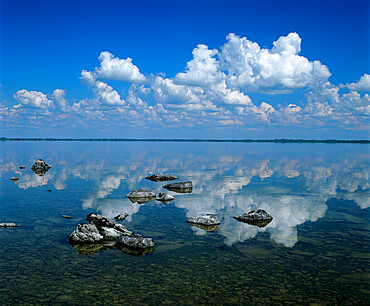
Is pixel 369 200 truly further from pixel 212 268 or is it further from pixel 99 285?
pixel 99 285

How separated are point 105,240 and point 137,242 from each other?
7.88 feet

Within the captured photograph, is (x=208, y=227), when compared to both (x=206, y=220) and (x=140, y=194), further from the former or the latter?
(x=140, y=194)

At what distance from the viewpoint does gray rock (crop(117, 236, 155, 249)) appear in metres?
15.6

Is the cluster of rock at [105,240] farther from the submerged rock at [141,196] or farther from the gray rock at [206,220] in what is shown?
the submerged rock at [141,196]

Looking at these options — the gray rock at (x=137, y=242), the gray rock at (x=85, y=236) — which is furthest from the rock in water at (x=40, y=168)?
the gray rock at (x=137, y=242)

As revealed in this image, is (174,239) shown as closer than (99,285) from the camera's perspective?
No

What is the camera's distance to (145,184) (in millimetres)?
38812

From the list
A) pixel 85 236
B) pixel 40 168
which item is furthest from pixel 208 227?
pixel 40 168

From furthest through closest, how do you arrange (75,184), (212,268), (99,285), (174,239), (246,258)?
1. (75,184)
2. (174,239)
3. (246,258)
4. (212,268)
5. (99,285)

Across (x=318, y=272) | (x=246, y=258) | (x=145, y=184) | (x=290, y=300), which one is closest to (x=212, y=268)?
(x=246, y=258)

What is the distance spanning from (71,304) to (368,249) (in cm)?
1447

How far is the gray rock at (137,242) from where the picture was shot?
1564cm

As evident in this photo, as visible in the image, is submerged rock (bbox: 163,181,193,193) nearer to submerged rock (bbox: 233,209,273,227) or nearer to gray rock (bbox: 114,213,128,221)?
gray rock (bbox: 114,213,128,221)

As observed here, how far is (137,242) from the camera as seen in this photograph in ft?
51.7
